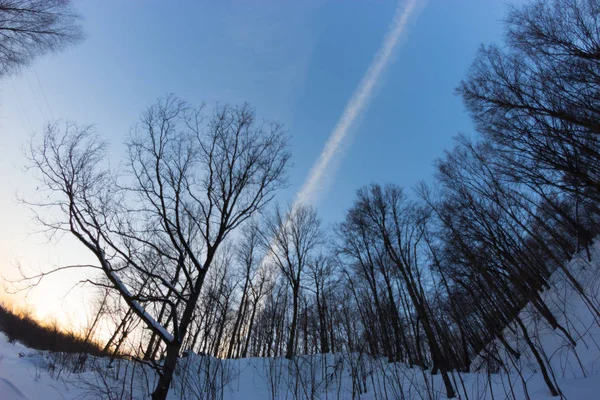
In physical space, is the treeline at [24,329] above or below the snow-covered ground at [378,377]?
above

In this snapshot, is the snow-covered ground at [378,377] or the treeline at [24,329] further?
the treeline at [24,329]

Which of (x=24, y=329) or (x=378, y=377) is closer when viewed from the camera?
(x=378, y=377)

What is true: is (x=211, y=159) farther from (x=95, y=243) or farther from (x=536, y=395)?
(x=536, y=395)

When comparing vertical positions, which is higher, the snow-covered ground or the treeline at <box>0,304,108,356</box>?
the treeline at <box>0,304,108,356</box>

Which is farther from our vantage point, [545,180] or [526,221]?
[526,221]

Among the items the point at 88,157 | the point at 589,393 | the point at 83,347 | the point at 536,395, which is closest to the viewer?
the point at 589,393

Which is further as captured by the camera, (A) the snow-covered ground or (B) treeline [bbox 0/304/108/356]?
(B) treeline [bbox 0/304/108/356]

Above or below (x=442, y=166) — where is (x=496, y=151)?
below

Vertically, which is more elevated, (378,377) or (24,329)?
(24,329)

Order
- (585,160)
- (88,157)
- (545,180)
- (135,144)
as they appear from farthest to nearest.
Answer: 1. (545,180)
2. (585,160)
3. (135,144)
4. (88,157)

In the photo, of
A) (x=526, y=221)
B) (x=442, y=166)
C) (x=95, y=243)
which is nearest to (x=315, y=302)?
(x=442, y=166)

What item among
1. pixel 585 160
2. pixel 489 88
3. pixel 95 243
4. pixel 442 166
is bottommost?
pixel 95 243

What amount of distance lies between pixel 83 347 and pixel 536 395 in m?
18.1

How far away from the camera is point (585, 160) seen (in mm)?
8750
